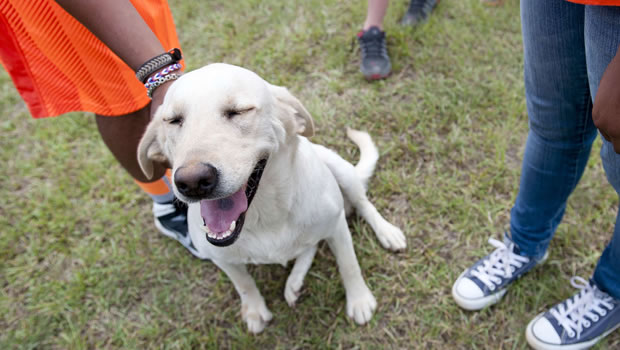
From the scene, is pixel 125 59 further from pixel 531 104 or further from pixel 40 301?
pixel 40 301

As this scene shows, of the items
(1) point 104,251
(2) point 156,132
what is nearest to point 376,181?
(2) point 156,132

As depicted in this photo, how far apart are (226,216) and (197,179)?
268mm

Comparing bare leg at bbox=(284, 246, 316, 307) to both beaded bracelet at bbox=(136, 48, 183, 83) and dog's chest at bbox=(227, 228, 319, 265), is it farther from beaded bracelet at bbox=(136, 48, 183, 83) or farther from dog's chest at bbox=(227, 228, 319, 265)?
beaded bracelet at bbox=(136, 48, 183, 83)

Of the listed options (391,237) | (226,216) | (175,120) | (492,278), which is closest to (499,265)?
(492,278)

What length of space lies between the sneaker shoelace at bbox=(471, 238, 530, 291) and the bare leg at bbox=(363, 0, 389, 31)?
2.01m

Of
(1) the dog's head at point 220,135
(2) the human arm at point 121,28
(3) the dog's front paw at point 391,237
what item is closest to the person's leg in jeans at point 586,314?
(3) the dog's front paw at point 391,237

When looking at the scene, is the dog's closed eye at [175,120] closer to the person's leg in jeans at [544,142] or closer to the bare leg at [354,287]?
the bare leg at [354,287]

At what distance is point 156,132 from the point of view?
145 cm

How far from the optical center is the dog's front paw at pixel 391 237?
223cm

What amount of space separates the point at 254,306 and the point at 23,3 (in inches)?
66.4

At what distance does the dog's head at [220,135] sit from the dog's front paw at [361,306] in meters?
0.96

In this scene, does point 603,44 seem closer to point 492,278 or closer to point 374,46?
point 492,278

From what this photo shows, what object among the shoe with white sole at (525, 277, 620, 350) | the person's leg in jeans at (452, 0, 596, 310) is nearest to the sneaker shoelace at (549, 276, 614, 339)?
the shoe with white sole at (525, 277, 620, 350)

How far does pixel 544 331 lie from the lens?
1812mm
